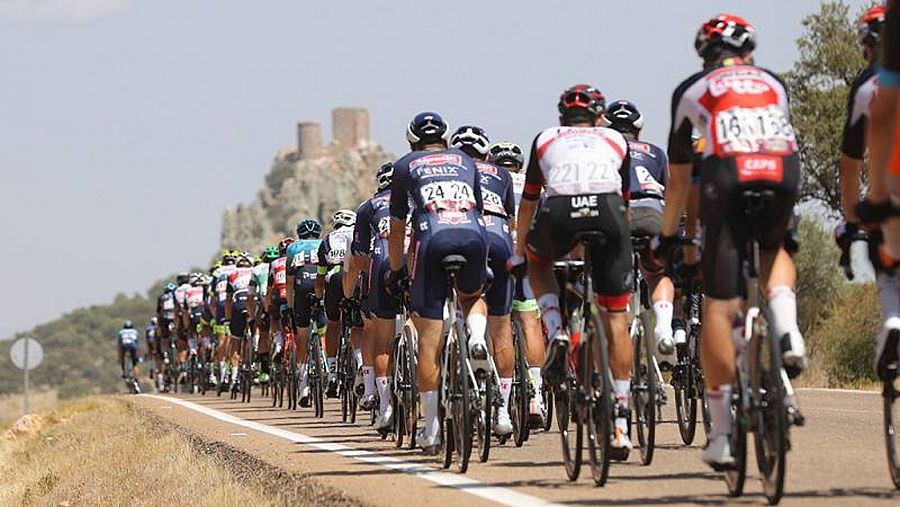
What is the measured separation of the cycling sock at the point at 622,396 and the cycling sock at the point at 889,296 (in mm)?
1709

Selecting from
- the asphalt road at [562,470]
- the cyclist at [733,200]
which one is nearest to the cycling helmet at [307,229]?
the asphalt road at [562,470]

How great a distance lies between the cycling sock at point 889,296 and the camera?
1006 centimetres

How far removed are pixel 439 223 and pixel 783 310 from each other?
3.97 metres

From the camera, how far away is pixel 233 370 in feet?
110

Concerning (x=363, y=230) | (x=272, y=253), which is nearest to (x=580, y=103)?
(x=363, y=230)

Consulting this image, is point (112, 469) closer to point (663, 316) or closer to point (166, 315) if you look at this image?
point (663, 316)

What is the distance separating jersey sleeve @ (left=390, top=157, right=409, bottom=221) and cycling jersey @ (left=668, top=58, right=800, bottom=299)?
12.4 ft

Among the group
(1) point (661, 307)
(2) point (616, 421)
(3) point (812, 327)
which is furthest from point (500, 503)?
(3) point (812, 327)

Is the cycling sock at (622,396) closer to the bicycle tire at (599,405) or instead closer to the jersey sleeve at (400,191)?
the bicycle tire at (599,405)

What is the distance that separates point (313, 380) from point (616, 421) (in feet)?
40.7

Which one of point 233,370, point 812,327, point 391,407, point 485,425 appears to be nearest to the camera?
point 485,425

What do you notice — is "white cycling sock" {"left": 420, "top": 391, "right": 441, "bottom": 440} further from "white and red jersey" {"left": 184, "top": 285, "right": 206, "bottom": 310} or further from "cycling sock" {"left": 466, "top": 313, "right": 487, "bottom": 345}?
"white and red jersey" {"left": 184, "top": 285, "right": 206, "bottom": 310}

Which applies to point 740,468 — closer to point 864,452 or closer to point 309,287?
point 864,452

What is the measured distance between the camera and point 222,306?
114 ft
